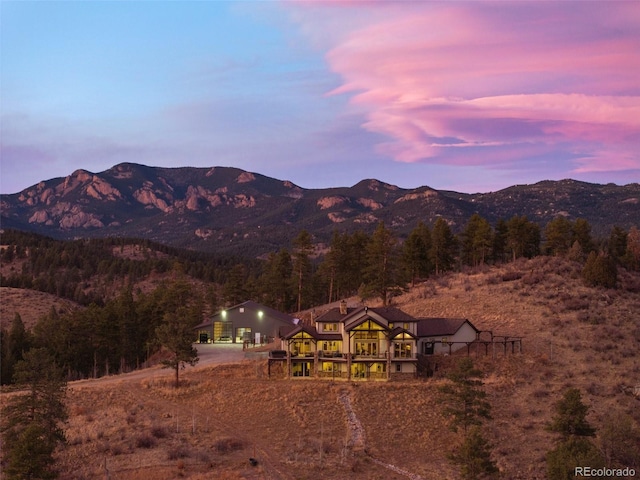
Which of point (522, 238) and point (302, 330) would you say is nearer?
point (302, 330)

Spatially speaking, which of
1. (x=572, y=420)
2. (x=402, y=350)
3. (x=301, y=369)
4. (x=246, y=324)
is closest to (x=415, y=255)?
(x=246, y=324)

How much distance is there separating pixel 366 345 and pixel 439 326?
9.06m

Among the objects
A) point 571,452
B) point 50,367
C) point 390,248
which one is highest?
point 390,248

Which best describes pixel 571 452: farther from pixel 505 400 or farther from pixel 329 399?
pixel 329 399

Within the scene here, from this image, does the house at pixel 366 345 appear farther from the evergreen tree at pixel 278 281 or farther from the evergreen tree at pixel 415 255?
the evergreen tree at pixel 278 281

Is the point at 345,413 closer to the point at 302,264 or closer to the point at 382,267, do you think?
the point at 382,267

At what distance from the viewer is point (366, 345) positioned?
184 ft

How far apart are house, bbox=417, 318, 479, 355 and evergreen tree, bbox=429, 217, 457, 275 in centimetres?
3721

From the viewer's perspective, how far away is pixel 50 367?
141ft

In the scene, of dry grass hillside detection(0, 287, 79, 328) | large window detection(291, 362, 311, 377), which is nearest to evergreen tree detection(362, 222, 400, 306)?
large window detection(291, 362, 311, 377)

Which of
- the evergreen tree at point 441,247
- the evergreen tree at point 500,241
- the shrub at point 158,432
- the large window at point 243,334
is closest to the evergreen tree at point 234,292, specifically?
the large window at point 243,334

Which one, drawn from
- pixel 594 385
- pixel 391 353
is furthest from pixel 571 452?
pixel 391 353

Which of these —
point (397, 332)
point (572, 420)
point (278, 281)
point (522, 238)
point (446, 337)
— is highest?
point (522, 238)

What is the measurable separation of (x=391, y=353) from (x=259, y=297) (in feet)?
144
